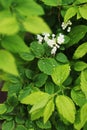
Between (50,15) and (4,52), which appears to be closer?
(4,52)

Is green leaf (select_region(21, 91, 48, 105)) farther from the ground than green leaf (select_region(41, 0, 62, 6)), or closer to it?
closer to it

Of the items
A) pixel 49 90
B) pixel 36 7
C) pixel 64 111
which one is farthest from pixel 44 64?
pixel 36 7

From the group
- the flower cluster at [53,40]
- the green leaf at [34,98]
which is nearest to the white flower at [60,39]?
the flower cluster at [53,40]

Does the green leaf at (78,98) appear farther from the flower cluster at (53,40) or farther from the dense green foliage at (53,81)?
the flower cluster at (53,40)

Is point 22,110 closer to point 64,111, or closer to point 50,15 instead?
point 64,111

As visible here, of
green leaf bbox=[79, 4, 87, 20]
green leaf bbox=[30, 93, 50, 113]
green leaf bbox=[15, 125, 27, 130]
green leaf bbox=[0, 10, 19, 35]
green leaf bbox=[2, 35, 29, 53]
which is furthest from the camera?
green leaf bbox=[15, 125, 27, 130]

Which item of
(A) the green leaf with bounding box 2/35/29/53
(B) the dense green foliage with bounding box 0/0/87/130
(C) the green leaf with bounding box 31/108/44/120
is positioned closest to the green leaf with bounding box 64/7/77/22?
(B) the dense green foliage with bounding box 0/0/87/130

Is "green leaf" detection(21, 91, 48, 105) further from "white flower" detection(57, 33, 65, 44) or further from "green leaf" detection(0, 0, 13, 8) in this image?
"green leaf" detection(0, 0, 13, 8)

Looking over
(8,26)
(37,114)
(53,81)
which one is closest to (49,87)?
(53,81)
